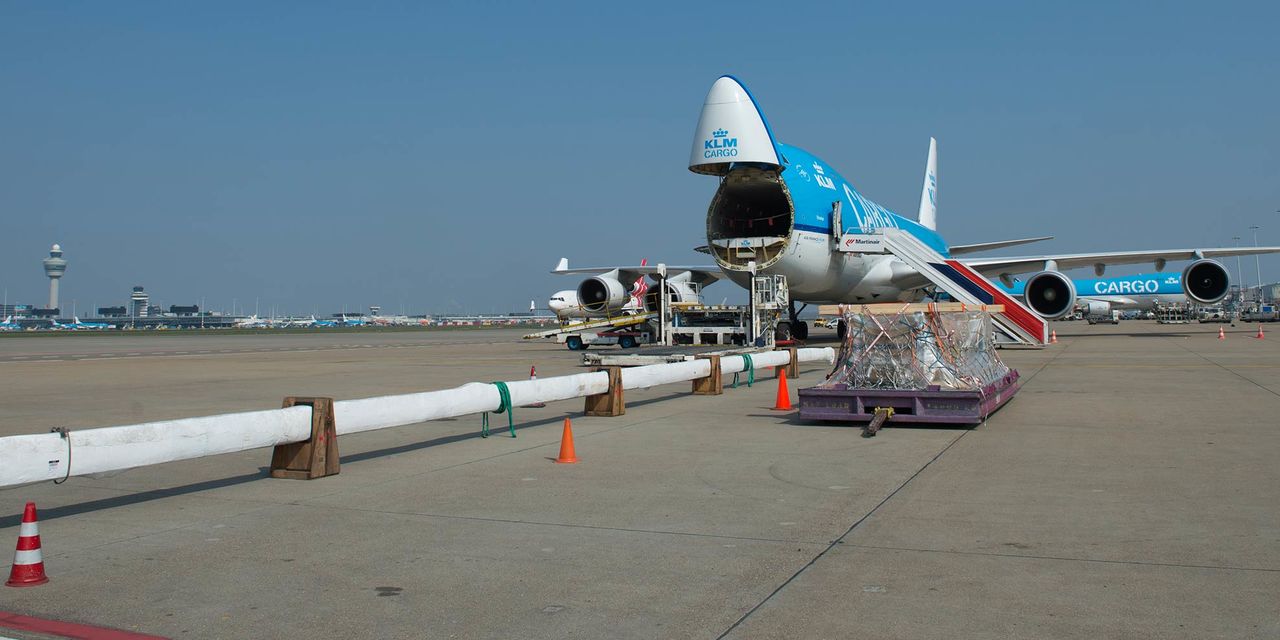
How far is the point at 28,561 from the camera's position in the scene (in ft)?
16.8

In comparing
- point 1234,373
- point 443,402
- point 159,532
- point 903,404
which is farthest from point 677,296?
point 159,532

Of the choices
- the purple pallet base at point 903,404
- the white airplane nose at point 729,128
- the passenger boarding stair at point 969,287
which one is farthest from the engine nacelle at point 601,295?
the purple pallet base at point 903,404

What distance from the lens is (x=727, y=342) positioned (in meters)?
24.2

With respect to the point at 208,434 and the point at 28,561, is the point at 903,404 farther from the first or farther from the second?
the point at 28,561

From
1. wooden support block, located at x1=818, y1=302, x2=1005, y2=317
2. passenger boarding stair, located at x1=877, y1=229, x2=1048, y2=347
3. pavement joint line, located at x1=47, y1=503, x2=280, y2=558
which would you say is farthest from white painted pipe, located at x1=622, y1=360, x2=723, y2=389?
passenger boarding stair, located at x1=877, y1=229, x2=1048, y2=347

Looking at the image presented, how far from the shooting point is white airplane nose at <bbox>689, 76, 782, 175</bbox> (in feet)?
71.7

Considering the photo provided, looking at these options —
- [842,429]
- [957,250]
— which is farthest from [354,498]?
[957,250]

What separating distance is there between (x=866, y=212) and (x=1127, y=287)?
6355 cm

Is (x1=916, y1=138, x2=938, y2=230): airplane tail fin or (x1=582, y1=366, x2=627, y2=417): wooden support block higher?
(x1=916, y1=138, x2=938, y2=230): airplane tail fin

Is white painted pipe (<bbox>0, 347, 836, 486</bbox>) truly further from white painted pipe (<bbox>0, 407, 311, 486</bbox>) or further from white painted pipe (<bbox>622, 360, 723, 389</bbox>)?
white painted pipe (<bbox>622, 360, 723, 389</bbox>)

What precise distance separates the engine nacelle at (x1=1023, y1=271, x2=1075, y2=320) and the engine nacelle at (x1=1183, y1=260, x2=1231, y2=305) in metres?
6.50

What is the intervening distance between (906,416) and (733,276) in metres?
15.4

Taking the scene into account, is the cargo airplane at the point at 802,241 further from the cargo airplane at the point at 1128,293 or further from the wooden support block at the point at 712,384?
the cargo airplane at the point at 1128,293

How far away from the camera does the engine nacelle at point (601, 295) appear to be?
118 feet
